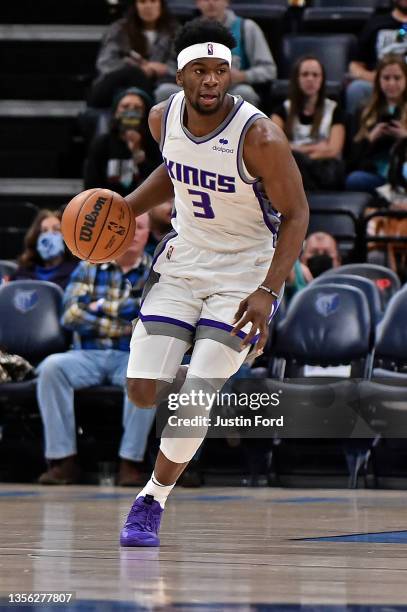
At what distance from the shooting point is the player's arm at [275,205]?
452 centimetres

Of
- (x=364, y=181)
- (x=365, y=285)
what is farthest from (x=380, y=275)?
(x=364, y=181)

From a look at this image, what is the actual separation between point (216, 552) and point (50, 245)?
480 centimetres

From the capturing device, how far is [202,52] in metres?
4.70

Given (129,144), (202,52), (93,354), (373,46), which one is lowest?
(93,354)

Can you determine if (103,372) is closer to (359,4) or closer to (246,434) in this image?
(246,434)

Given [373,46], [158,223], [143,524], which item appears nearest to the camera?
[143,524]

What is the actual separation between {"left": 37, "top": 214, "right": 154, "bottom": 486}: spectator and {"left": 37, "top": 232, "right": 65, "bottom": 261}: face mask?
0.69 m

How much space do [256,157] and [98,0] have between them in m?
8.28

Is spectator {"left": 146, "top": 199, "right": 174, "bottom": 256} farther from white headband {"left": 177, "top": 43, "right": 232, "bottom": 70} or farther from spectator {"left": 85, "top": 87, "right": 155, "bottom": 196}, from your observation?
white headband {"left": 177, "top": 43, "right": 232, "bottom": 70}

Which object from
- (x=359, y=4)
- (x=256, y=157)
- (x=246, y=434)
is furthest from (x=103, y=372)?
(x=359, y=4)

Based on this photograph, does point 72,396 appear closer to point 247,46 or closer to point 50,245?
point 50,245

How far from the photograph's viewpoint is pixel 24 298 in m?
8.56

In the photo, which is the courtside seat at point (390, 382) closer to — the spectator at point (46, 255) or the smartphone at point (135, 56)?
the spectator at point (46, 255)

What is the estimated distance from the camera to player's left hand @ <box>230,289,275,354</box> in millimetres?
4504
